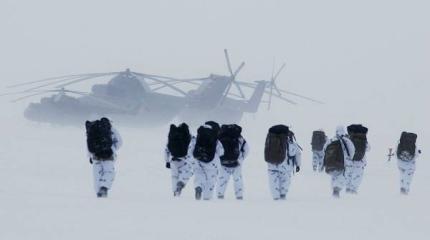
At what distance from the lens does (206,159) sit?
10914 mm

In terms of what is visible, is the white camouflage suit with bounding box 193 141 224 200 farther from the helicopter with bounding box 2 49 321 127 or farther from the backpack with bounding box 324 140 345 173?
the helicopter with bounding box 2 49 321 127

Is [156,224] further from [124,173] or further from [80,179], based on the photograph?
[124,173]

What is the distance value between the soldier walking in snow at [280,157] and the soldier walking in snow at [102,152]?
2.92 m

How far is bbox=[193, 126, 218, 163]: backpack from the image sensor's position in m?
10.9

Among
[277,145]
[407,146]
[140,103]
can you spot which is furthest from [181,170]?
[140,103]

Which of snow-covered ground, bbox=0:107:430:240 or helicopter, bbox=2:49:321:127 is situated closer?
snow-covered ground, bbox=0:107:430:240

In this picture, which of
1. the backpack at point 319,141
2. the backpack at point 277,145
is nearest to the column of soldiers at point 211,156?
the backpack at point 277,145

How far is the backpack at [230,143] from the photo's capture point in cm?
1123

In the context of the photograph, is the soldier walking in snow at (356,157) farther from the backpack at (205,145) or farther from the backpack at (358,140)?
the backpack at (205,145)

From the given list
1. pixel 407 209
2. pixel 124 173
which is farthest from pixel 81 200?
pixel 124 173

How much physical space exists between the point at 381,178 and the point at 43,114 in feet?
90.8

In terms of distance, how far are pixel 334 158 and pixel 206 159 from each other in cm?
281

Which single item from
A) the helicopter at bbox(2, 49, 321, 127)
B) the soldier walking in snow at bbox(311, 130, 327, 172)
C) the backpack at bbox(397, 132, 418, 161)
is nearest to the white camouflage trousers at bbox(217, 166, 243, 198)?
the backpack at bbox(397, 132, 418, 161)

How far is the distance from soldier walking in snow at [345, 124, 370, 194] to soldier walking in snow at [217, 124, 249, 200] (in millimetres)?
2972
